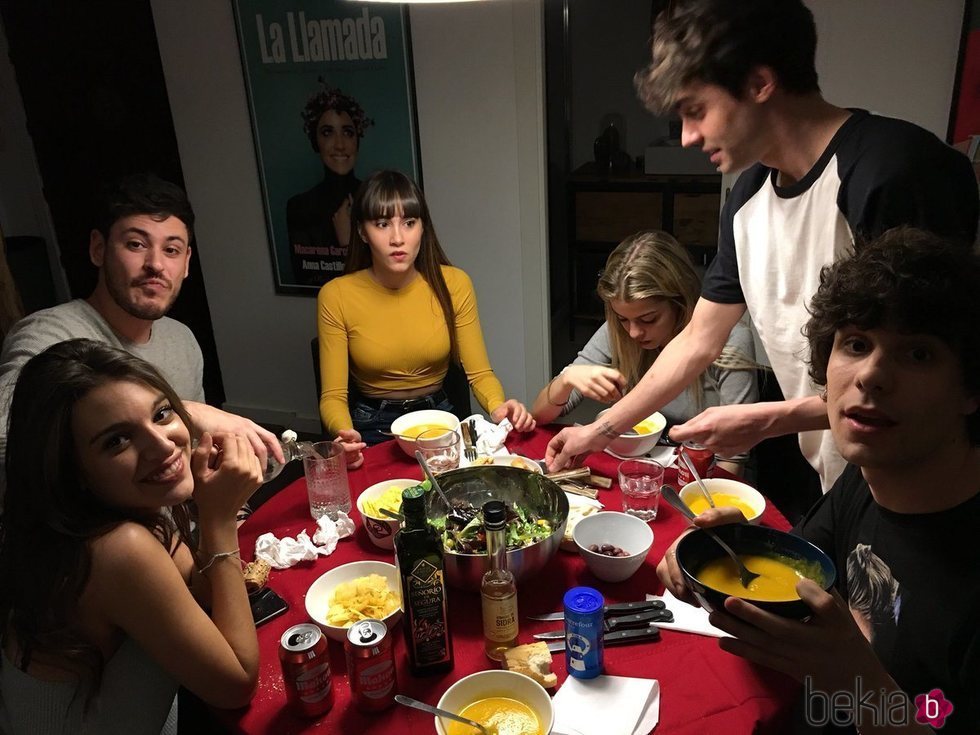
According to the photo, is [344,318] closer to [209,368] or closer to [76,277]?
[209,368]

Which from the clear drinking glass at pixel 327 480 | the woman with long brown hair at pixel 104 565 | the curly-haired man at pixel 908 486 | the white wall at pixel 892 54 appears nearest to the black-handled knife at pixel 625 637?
the curly-haired man at pixel 908 486

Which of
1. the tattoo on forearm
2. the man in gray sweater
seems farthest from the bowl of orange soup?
the man in gray sweater

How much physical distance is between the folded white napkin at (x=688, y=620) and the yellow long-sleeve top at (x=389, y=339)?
134cm

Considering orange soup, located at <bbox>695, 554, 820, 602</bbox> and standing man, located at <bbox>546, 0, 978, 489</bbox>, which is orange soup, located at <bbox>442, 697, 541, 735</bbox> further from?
standing man, located at <bbox>546, 0, 978, 489</bbox>

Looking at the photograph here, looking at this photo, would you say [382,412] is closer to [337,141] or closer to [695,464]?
[695,464]

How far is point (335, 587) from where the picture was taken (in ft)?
4.45

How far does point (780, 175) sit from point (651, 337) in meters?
0.67

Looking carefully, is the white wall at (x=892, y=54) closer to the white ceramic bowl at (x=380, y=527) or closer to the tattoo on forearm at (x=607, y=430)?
the tattoo on forearm at (x=607, y=430)

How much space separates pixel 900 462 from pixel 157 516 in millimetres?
1263

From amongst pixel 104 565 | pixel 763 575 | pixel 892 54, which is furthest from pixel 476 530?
pixel 892 54

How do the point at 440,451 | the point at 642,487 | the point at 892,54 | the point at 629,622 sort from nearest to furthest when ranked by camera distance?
the point at 629,622, the point at 642,487, the point at 440,451, the point at 892,54

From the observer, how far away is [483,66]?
9.98ft

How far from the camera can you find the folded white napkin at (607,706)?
1.05m

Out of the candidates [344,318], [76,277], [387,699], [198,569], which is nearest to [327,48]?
[344,318]
